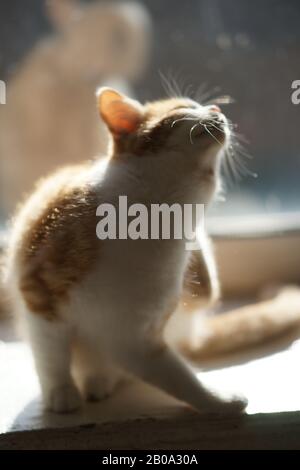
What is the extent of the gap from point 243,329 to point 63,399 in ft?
0.95

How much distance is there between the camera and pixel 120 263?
0.67 meters

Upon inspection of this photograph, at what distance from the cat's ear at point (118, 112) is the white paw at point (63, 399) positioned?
29 cm

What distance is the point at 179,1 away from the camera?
104cm

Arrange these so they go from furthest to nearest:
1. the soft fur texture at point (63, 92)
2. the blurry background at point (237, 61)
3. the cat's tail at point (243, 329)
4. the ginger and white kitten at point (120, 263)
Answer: the soft fur texture at point (63, 92) → the blurry background at point (237, 61) → the cat's tail at point (243, 329) → the ginger and white kitten at point (120, 263)

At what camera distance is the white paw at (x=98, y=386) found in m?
0.76

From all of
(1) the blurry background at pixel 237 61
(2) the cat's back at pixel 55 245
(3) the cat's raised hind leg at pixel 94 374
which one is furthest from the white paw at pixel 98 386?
(1) the blurry background at pixel 237 61

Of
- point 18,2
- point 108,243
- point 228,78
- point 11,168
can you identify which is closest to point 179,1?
point 228,78

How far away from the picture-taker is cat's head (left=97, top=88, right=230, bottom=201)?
0.69 metres

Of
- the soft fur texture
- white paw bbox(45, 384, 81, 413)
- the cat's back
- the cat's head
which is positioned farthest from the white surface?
the soft fur texture

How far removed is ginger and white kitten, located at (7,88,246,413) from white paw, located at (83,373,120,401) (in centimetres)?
3

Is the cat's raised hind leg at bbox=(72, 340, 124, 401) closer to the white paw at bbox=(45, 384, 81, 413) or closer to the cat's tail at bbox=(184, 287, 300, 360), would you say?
the white paw at bbox=(45, 384, 81, 413)

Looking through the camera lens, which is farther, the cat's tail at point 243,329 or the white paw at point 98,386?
the cat's tail at point 243,329

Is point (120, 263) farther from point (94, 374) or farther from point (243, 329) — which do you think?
point (243, 329)

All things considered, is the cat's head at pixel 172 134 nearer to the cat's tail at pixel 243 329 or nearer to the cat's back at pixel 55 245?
the cat's back at pixel 55 245
